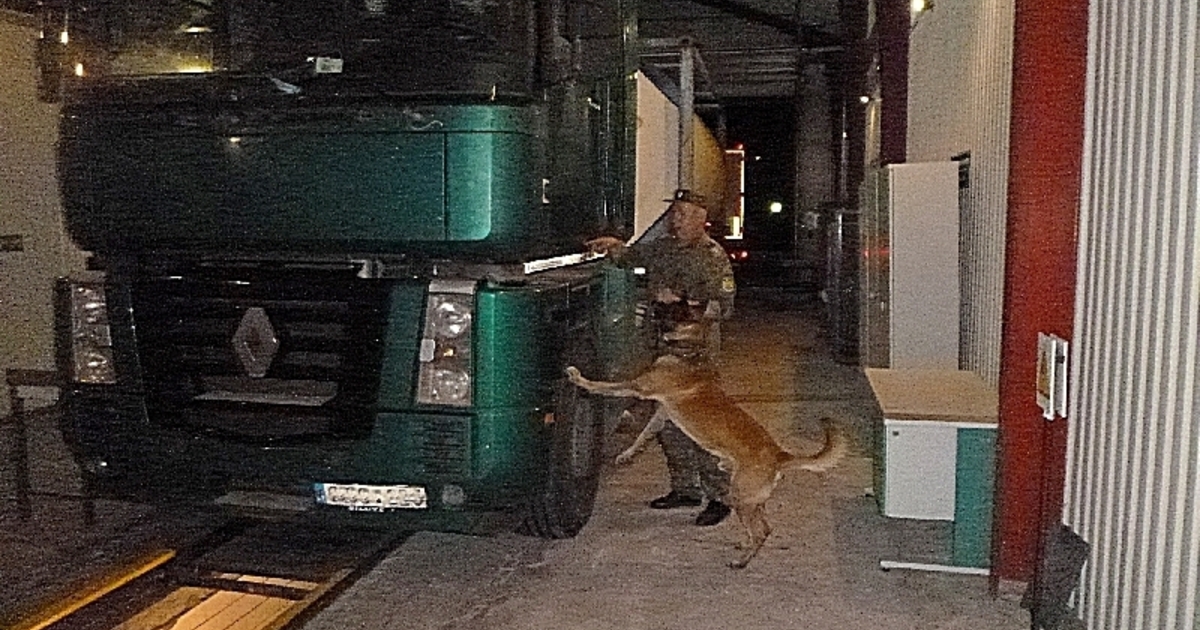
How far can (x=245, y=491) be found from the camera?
395cm

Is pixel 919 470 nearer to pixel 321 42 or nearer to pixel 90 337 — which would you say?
pixel 321 42

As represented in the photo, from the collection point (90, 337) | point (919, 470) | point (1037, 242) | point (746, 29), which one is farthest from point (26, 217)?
point (746, 29)

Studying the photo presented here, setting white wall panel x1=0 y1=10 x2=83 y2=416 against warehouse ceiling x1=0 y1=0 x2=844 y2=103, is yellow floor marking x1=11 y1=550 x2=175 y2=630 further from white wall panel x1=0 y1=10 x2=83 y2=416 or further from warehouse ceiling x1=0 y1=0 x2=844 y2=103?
warehouse ceiling x1=0 y1=0 x2=844 y2=103

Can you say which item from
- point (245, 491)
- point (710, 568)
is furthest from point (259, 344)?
point (710, 568)

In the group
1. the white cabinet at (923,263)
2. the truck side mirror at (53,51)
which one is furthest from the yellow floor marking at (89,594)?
the white cabinet at (923,263)

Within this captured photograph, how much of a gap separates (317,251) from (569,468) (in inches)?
53.6

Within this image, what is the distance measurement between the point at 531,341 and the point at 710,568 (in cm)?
143

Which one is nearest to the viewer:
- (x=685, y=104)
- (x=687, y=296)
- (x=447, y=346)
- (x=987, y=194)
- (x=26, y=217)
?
(x=447, y=346)

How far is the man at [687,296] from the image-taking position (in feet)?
17.5

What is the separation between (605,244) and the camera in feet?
16.6

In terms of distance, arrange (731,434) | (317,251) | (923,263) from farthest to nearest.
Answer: (923,263) → (731,434) → (317,251)

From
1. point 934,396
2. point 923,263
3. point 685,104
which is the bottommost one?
point 934,396

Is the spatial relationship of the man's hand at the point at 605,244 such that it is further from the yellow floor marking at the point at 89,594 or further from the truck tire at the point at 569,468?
the yellow floor marking at the point at 89,594

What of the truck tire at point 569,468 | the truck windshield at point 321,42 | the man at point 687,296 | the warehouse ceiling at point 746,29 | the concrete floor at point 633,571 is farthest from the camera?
the warehouse ceiling at point 746,29
